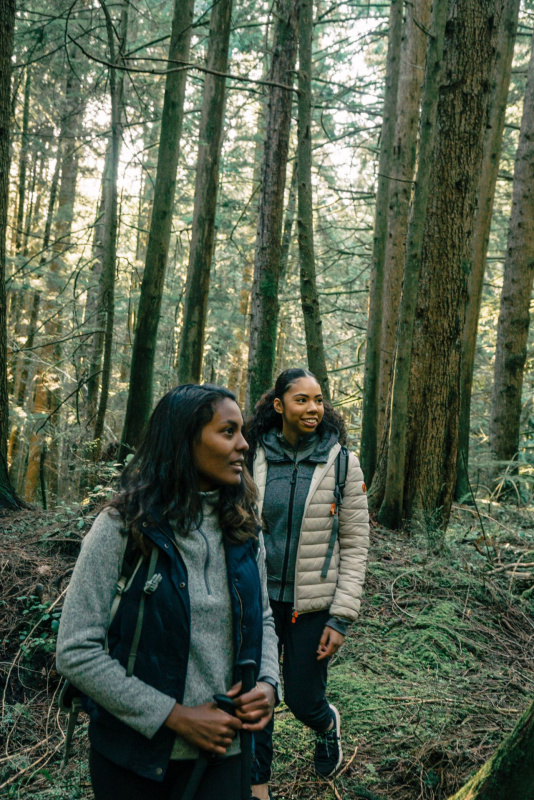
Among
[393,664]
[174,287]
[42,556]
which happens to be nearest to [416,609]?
[393,664]

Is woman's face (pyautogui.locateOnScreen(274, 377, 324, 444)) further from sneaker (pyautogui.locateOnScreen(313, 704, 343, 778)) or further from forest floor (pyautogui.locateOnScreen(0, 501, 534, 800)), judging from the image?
forest floor (pyautogui.locateOnScreen(0, 501, 534, 800))

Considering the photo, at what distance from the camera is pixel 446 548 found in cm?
712

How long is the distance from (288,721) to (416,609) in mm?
2134

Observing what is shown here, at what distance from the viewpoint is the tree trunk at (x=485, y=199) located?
11203mm

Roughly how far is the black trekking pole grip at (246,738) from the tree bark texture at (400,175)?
897 cm

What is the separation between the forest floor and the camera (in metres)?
3.49

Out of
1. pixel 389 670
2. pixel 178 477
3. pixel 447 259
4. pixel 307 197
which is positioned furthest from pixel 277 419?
pixel 307 197

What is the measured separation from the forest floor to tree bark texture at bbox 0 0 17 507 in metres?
0.64

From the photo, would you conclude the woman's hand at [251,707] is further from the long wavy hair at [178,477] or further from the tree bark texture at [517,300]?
the tree bark texture at [517,300]

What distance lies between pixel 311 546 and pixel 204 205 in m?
6.92

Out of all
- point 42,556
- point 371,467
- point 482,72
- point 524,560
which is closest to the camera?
point 42,556

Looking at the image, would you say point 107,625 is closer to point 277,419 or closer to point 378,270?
point 277,419

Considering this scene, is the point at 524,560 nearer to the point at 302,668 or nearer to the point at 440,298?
the point at 440,298

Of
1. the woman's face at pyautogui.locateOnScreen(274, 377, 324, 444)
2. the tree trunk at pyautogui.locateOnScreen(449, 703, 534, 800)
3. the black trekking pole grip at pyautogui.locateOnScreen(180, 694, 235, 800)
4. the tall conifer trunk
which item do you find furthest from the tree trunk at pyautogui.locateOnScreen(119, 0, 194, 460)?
the tree trunk at pyautogui.locateOnScreen(449, 703, 534, 800)
